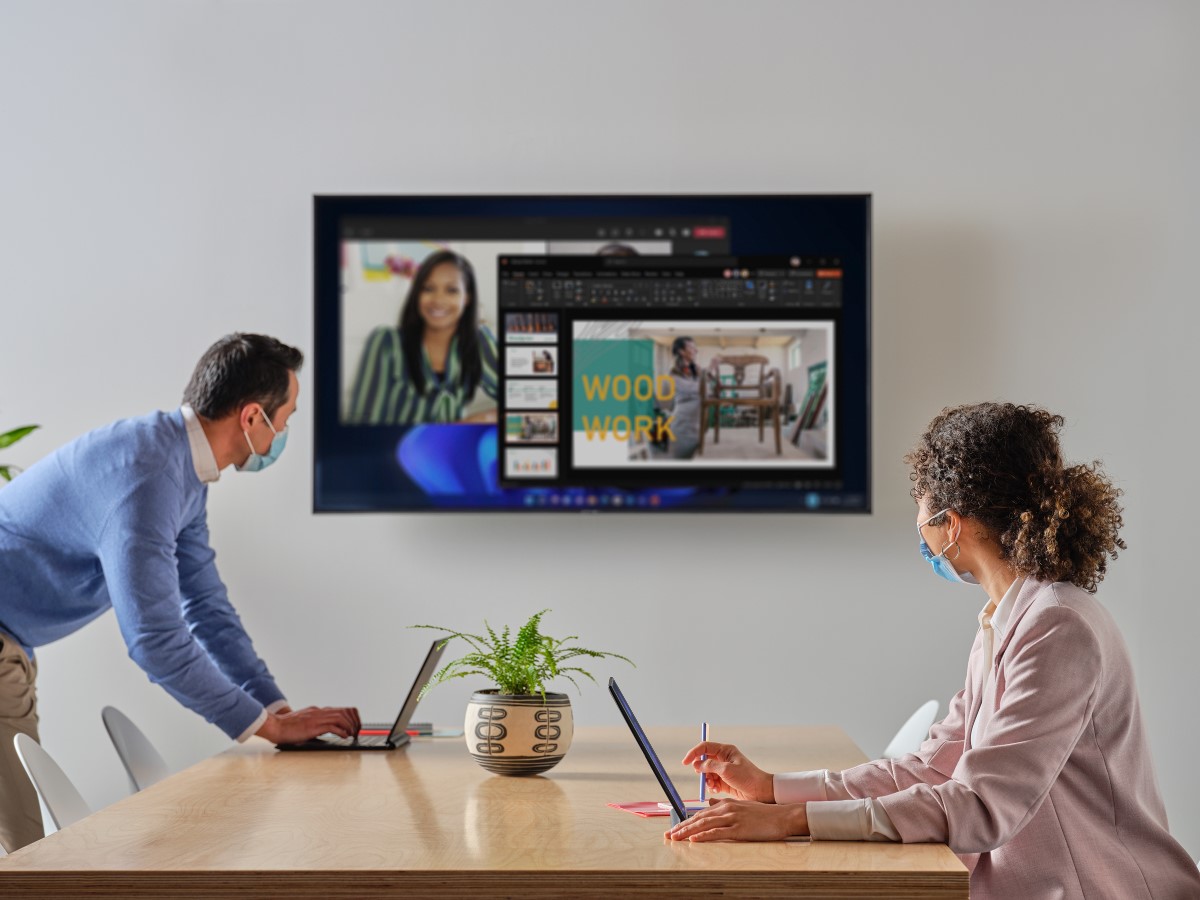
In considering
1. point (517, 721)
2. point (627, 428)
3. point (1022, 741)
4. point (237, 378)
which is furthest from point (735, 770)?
point (627, 428)

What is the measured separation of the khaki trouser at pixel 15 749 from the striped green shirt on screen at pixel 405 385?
1199 mm

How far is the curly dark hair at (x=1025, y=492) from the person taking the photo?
5.47ft

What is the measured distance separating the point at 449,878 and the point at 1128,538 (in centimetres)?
279

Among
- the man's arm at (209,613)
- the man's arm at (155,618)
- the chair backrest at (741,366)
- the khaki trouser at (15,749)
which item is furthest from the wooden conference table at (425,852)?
the chair backrest at (741,366)

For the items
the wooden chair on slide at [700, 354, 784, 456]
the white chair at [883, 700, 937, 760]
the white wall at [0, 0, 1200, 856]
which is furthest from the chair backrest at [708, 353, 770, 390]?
the white chair at [883, 700, 937, 760]

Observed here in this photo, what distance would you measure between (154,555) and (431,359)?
4.14ft

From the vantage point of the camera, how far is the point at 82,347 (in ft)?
12.2

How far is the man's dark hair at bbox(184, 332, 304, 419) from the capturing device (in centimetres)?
274

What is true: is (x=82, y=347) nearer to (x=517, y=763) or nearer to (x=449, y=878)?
(x=517, y=763)

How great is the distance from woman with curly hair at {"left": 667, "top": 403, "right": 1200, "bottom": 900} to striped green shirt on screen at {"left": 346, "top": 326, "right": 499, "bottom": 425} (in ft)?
6.31

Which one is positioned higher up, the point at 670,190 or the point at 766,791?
the point at 670,190

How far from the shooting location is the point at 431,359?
11.6 ft

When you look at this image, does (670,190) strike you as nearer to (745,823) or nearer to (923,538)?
(923,538)

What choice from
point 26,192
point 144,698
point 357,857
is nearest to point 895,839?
point 357,857
